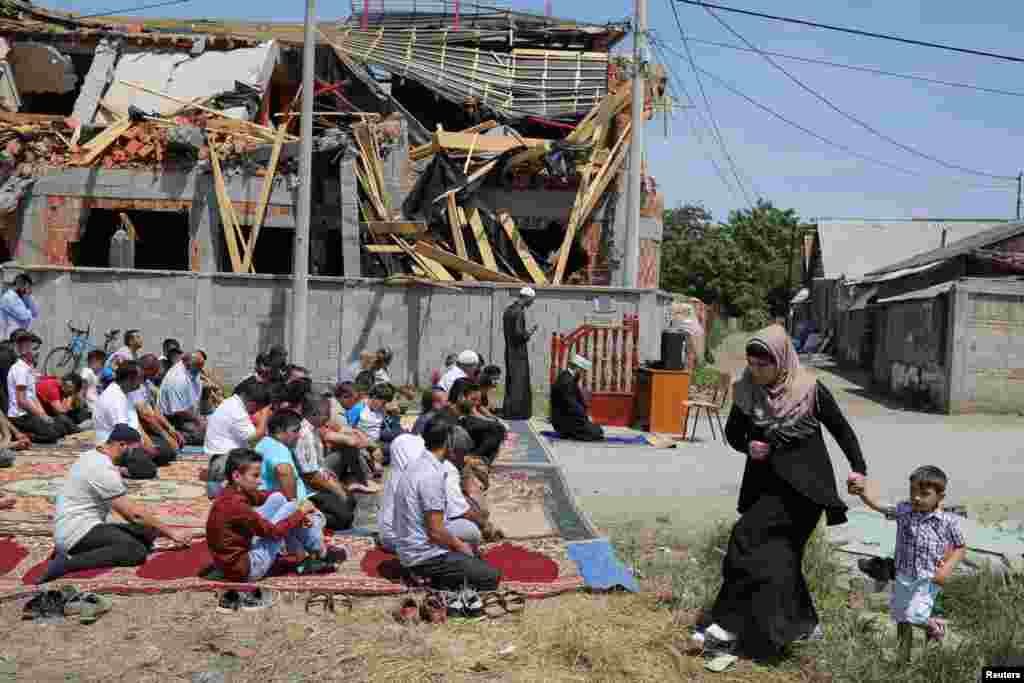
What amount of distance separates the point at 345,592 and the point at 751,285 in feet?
137

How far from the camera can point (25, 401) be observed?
33.7 ft

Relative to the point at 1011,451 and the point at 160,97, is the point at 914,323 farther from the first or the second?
the point at 160,97

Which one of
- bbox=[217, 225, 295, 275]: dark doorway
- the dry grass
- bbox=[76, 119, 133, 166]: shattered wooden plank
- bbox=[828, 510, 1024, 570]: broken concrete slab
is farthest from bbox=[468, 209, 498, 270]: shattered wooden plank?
the dry grass

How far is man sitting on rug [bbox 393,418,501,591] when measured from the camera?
558 centimetres

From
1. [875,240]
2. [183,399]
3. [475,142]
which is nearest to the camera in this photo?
[183,399]

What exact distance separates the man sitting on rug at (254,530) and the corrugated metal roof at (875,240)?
34.3 meters

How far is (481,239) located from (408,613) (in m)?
14.6

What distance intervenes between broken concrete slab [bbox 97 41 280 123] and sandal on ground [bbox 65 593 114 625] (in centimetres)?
1728

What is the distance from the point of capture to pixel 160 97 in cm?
2141

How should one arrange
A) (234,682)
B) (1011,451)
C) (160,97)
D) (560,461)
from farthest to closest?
(160,97) < (1011,451) < (560,461) < (234,682)

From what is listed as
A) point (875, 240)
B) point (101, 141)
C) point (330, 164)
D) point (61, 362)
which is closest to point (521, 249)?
point (330, 164)

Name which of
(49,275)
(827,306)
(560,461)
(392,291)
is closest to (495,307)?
(392,291)

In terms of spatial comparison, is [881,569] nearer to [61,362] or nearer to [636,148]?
[636,148]

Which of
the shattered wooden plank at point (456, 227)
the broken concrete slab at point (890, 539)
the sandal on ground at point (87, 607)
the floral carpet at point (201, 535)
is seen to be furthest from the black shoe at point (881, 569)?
the shattered wooden plank at point (456, 227)
